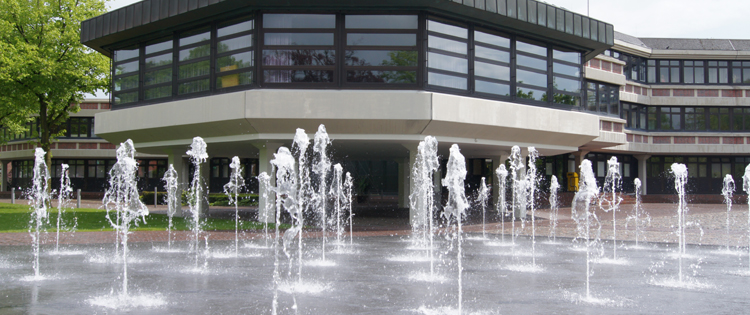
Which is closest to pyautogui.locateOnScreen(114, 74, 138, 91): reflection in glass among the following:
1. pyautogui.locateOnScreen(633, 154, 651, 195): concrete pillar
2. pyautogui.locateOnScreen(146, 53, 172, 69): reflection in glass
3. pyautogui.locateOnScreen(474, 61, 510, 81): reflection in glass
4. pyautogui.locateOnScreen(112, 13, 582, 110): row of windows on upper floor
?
pyautogui.locateOnScreen(146, 53, 172, 69): reflection in glass

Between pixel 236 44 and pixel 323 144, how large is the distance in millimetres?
4354

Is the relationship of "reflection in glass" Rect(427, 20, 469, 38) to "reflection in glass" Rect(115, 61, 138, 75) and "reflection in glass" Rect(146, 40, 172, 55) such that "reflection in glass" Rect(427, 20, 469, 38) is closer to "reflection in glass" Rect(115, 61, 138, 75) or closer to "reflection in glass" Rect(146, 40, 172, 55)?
"reflection in glass" Rect(146, 40, 172, 55)

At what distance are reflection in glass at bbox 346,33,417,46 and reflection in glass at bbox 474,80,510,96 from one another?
2.91m

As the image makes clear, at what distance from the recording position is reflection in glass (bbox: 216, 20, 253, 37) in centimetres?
1911

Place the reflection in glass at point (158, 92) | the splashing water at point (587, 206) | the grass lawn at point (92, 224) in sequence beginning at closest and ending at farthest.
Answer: the splashing water at point (587, 206) < the grass lawn at point (92, 224) < the reflection in glass at point (158, 92)

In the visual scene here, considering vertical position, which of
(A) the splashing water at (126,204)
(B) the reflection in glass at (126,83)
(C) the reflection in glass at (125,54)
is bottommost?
(A) the splashing water at (126,204)

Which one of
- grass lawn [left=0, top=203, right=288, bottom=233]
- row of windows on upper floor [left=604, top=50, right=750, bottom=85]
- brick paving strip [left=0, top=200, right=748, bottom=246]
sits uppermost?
row of windows on upper floor [left=604, top=50, right=750, bottom=85]

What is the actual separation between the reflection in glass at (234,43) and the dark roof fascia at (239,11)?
2.85 ft

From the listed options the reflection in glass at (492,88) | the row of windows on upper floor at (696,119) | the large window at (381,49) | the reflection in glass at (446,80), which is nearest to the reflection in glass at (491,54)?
the reflection in glass at (492,88)

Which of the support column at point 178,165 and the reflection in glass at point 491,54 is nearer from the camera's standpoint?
the reflection in glass at point 491,54

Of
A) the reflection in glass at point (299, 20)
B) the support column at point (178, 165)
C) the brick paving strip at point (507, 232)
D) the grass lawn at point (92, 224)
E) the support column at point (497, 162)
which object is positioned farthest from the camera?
the support column at point (497, 162)

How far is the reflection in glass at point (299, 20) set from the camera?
18.8 m

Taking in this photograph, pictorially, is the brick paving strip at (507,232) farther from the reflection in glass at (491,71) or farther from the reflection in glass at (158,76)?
the reflection in glass at (158,76)

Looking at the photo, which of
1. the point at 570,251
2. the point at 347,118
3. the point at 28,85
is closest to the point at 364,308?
the point at 570,251
